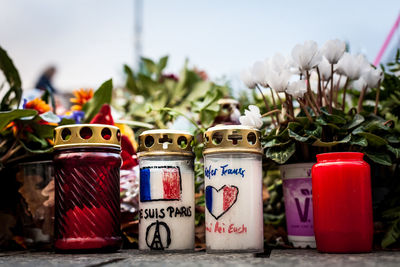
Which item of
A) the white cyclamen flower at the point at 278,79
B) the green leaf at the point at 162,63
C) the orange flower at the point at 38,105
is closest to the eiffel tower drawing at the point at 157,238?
the white cyclamen flower at the point at 278,79

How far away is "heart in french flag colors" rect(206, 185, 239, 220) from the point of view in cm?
86

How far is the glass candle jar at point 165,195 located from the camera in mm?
893

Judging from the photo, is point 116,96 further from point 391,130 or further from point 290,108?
point 391,130

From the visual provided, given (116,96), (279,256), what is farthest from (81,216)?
(116,96)

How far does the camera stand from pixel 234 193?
33.9 inches

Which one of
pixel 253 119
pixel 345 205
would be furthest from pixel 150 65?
pixel 345 205

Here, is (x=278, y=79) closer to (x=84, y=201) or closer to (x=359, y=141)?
(x=359, y=141)

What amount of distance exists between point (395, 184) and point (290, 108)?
0.36 metres

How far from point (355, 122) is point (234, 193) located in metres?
0.33

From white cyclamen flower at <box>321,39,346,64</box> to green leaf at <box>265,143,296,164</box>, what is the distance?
21cm

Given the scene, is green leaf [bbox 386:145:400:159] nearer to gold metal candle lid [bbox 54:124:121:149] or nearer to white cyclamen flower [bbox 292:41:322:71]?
white cyclamen flower [bbox 292:41:322:71]

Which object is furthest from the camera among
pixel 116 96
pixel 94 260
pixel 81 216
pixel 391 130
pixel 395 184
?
pixel 116 96

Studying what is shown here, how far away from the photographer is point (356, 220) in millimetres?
836

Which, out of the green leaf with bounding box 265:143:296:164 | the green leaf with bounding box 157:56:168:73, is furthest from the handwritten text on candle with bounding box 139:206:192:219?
the green leaf with bounding box 157:56:168:73
